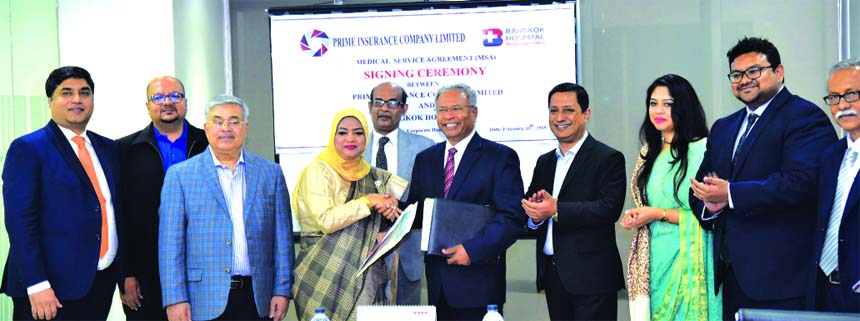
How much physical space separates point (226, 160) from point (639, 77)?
3.18 metres

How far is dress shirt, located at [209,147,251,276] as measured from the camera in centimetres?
407

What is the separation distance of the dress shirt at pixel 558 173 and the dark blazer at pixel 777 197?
78 cm

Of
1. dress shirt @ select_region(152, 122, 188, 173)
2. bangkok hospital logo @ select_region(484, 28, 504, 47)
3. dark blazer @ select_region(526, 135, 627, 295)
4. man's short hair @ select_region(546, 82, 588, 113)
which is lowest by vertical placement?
dark blazer @ select_region(526, 135, 627, 295)

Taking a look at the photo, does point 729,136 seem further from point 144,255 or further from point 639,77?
point 144,255

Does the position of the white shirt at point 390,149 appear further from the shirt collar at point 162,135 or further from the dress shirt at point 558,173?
the dress shirt at point 558,173

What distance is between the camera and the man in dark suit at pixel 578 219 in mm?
4191

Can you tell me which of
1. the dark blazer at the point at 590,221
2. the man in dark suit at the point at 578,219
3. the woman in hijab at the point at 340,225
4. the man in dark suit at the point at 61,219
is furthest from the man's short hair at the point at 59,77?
the dark blazer at the point at 590,221

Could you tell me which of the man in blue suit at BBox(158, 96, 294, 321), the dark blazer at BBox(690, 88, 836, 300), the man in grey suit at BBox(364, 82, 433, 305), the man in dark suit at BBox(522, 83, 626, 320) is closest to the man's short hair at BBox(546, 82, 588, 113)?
the man in dark suit at BBox(522, 83, 626, 320)

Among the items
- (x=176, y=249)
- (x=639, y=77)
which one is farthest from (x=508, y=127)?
(x=176, y=249)

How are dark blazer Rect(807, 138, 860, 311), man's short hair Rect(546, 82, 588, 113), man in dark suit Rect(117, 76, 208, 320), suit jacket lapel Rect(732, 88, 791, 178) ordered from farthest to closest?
man in dark suit Rect(117, 76, 208, 320) → man's short hair Rect(546, 82, 588, 113) → suit jacket lapel Rect(732, 88, 791, 178) → dark blazer Rect(807, 138, 860, 311)

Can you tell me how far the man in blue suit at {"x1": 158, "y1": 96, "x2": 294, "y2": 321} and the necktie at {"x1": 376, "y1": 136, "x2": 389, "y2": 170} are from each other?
115cm

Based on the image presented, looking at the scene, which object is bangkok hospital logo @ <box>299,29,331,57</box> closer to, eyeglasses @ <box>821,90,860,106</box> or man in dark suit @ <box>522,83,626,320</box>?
man in dark suit @ <box>522,83,626,320</box>

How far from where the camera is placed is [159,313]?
459 centimetres

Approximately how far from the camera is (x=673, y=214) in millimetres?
4105
